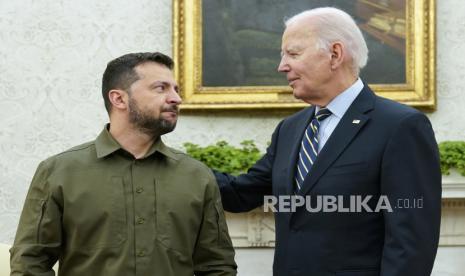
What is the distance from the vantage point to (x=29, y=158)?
15.9 ft

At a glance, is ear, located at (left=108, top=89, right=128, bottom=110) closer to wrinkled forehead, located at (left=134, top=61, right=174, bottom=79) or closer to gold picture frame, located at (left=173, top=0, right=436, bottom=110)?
wrinkled forehead, located at (left=134, top=61, right=174, bottom=79)

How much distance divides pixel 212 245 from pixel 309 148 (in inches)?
19.1

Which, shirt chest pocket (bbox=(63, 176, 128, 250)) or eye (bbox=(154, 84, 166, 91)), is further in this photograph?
eye (bbox=(154, 84, 166, 91))

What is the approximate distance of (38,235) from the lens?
2.18 metres

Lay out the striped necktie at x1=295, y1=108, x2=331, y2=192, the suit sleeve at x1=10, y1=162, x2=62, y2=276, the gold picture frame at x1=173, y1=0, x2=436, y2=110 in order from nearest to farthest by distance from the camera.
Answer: the suit sleeve at x1=10, y1=162, x2=62, y2=276
the striped necktie at x1=295, y1=108, x2=331, y2=192
the gold picture frame at x1=173, y1=0, x2=436, y2=110

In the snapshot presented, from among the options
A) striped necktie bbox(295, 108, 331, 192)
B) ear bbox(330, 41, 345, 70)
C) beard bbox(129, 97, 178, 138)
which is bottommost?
striped necktie bbox(295, 108, 331, 192)

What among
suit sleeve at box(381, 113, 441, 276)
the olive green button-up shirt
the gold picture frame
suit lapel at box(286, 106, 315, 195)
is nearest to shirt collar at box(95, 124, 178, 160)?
the olive green button-up shirt

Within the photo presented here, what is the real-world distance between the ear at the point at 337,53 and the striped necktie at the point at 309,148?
16 centimetres

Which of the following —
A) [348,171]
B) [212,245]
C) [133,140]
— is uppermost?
[133,140]

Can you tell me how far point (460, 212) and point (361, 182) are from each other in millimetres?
2478

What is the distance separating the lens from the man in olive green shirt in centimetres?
221

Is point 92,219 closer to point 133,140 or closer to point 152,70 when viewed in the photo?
point 133,140

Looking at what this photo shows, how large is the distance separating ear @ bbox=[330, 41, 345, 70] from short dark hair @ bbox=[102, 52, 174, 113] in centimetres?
57

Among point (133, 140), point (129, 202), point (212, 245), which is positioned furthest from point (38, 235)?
point (212, 245)
